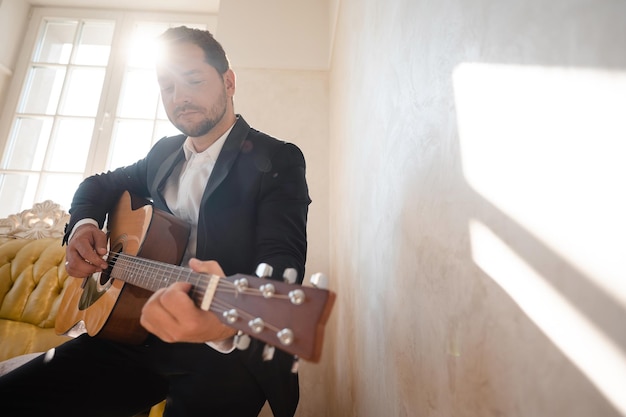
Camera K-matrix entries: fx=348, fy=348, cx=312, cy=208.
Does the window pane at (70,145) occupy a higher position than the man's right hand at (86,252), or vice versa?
the window pane at (70,145)

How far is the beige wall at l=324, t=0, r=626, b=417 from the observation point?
34cm

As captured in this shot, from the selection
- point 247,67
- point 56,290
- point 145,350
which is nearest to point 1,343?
point 56,290

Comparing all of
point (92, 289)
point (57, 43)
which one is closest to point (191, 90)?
Answer: point (92, 289)

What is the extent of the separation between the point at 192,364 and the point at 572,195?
0.99 meters

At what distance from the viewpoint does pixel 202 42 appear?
1215 mm

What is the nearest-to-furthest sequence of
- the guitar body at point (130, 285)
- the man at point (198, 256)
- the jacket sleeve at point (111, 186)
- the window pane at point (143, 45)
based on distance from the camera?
1. the man at point (198, 256)
2. the guitar body at point (130, 285)
3. the jacket sleeve at point (111, 186)
4. the window pane at point (143, 45)

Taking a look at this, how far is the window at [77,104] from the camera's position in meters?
3.04

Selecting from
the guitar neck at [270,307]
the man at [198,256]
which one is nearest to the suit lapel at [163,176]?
the man at [198,256]

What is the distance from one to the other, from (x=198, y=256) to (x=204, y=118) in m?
0.47

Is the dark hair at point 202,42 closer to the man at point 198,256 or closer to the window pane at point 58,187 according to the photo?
the man at point 198,256

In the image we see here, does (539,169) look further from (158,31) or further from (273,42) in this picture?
(158,31)

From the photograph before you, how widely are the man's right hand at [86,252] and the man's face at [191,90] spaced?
1.66 feet

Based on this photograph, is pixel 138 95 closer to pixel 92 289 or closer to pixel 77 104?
pixel 77 104

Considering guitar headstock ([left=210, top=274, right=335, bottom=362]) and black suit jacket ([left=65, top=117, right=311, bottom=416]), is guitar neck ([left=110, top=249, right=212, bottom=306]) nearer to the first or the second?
guitar headstock ([left=210, top=274, right=335, bottom=362])
